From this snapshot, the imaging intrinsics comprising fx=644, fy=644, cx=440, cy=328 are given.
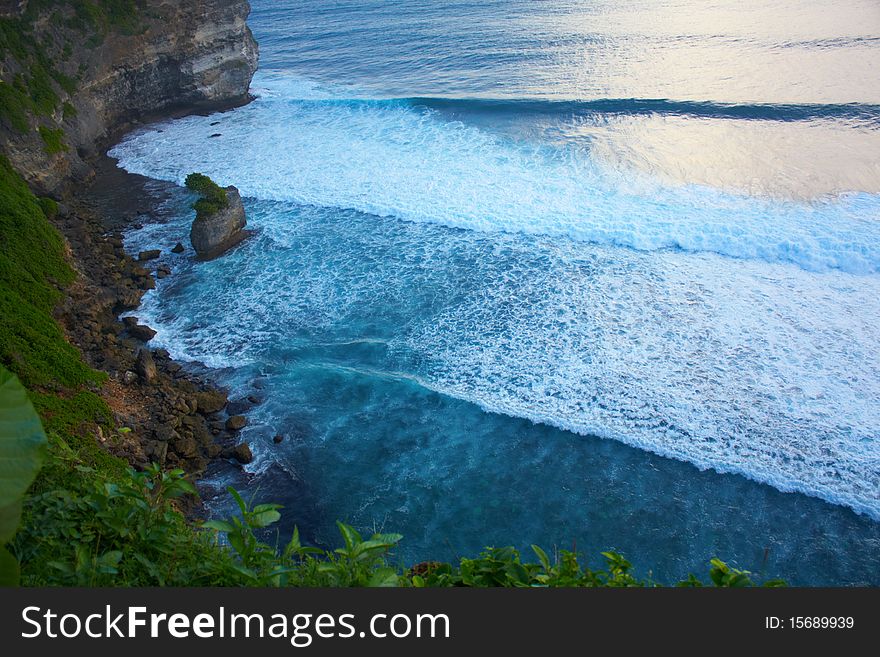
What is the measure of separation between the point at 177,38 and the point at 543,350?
67.2 feet

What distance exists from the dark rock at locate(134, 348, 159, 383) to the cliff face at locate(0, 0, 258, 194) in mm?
9268

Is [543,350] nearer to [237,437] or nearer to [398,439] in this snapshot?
[398,439]

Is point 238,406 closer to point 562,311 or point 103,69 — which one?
point 562,311

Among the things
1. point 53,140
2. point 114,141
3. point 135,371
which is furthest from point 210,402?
point 114,141

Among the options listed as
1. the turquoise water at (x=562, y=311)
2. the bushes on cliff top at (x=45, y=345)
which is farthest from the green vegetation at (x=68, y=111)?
the bushes on cliff top at (x=45, y=345)

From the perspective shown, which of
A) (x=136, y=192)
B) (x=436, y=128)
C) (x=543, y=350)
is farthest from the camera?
(x=436, y=128)

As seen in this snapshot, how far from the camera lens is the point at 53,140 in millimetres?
19125

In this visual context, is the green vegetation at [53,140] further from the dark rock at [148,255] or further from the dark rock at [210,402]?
the dark rock at [210,402]

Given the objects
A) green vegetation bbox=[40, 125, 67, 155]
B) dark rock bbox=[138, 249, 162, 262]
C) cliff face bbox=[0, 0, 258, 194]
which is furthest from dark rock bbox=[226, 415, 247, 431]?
green vegetation bbox=[40, 125, 67, 155]

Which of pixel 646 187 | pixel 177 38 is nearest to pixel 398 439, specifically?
pixel 646 187

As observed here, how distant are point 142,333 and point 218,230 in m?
4.21

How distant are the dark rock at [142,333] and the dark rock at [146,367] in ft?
3.37

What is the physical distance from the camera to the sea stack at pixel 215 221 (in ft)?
52.8

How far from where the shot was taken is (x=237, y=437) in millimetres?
10656
